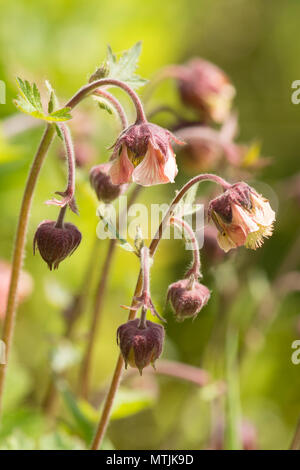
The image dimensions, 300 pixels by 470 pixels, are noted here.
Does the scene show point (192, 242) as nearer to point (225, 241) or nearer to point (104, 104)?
point (225, 241)

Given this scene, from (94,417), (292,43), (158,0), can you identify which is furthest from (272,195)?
(292,43)

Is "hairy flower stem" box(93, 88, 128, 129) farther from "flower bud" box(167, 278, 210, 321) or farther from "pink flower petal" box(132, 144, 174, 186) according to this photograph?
"flower bud" box(167, 278, 210, 321)

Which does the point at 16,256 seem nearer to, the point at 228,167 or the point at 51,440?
the point at 51,440

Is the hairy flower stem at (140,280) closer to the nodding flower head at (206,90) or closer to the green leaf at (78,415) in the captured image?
the green leaf at (78,415)

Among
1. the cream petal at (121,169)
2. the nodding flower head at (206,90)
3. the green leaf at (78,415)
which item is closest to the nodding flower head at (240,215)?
the cream petal at (121,169)

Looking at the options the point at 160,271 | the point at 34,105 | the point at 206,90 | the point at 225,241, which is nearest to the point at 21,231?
the point at 34,105
